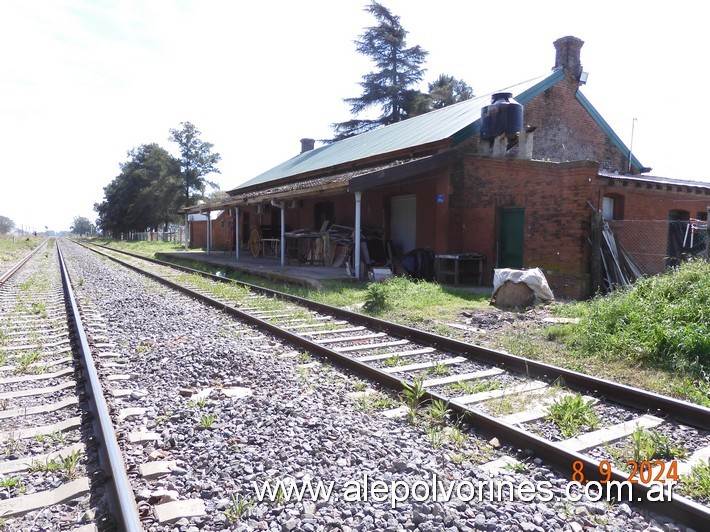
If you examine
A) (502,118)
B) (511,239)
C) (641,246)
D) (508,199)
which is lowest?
(641,246)

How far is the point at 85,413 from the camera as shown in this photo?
3.75 meters

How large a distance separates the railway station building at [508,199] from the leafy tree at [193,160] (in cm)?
3520

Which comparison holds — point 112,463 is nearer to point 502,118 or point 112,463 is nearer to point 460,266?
point 460,266

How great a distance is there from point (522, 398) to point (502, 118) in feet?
35.8

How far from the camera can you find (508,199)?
11.8 m

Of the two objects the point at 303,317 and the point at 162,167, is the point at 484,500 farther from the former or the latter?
the point at 162,167

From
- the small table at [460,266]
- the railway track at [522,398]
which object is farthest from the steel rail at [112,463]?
the small table at [460,266]

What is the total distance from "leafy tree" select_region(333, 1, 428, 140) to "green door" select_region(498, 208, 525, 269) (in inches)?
1067

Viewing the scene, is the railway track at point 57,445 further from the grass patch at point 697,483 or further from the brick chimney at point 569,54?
the brick chimney at point 569,54

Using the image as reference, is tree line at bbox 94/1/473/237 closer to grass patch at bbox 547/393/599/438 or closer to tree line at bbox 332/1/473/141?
tree line at bbox 332/1/473/141

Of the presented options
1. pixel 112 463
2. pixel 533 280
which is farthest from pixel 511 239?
pixel 112 463

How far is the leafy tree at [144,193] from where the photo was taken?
51.5 m

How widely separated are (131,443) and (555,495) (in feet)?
8.72

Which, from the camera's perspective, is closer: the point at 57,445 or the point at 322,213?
the point at 57,445
